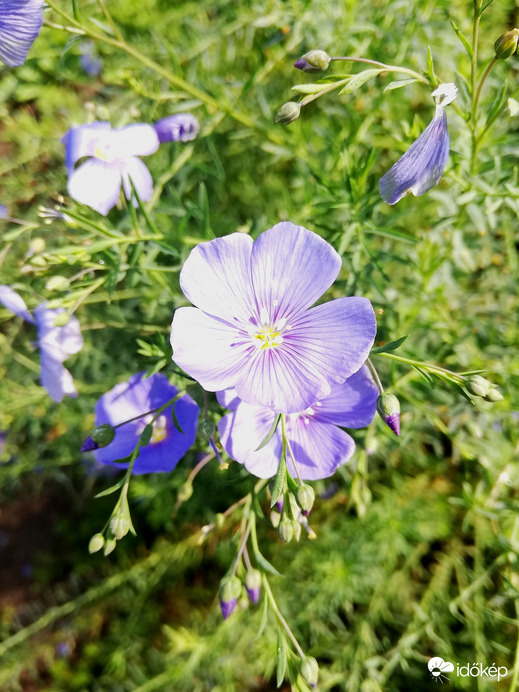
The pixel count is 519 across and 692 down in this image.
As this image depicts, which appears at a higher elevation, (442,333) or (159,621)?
(442,333)

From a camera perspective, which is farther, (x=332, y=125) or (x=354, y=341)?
(x=332, y=125)

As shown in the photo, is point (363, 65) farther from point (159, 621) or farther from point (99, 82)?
point (159, 621)

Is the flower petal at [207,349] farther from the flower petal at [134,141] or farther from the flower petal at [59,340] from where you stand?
the flower petal at [134,141]

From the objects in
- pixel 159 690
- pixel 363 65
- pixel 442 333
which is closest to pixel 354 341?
pixel 442 333

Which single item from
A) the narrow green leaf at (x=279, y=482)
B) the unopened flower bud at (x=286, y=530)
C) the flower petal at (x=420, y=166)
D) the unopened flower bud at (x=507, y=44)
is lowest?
the unopened flower bud at (x=286, y=530)

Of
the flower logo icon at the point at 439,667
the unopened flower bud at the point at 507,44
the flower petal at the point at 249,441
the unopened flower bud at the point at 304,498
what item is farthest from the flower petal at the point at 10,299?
the flower logo icon at the point at 439,667

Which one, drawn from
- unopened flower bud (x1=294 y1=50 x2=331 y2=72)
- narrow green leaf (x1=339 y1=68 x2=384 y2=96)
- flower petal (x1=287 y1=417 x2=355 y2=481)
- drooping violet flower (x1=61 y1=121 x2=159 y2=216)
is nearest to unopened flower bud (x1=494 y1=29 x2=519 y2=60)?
narrow green leaf (x1=339 y1=68 x2=384 y2=96)

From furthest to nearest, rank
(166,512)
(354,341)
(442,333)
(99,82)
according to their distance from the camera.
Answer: (99,82)
(166,512)
(442,333)
(354,341)
